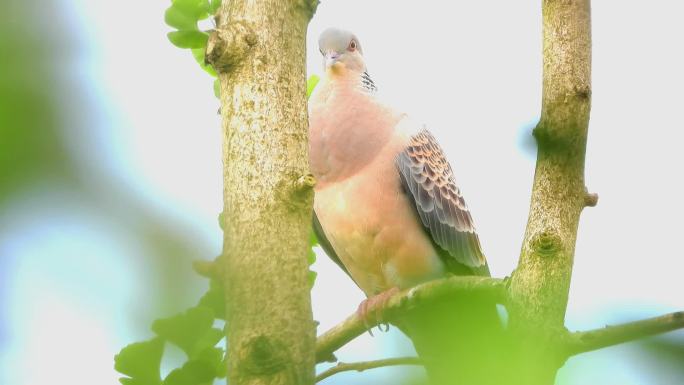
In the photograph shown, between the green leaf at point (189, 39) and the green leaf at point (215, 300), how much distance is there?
1636 millimetres

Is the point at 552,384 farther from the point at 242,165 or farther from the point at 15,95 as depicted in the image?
the point at 242,165

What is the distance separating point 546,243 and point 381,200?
2.62m

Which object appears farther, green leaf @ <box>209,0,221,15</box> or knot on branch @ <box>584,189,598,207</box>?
green leaf @ <box>209,0,221,15</box>

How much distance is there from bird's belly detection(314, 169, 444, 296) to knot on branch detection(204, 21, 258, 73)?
7.29 feet

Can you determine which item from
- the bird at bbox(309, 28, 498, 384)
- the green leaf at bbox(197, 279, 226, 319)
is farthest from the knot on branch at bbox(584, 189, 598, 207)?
the bird at bbox(309, 28, 498, 384)

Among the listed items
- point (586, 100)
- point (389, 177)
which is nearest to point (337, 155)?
point (389, 177)

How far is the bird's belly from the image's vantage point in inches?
173

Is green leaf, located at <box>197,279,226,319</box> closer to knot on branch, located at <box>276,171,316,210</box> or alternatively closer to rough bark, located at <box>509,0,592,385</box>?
rough bark, located at <box>509,0,592,385</box>

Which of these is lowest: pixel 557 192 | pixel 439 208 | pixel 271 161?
pixel 557 192

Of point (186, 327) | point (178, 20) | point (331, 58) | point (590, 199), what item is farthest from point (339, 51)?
point (186, 327)

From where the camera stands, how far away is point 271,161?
6.63 feet

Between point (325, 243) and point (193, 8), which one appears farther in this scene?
point (325, 243)

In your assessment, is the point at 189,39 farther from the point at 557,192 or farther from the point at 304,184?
the point at 557,192

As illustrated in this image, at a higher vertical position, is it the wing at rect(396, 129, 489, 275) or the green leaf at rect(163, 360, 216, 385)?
the wing at rect(396, 129, 489, 275)
